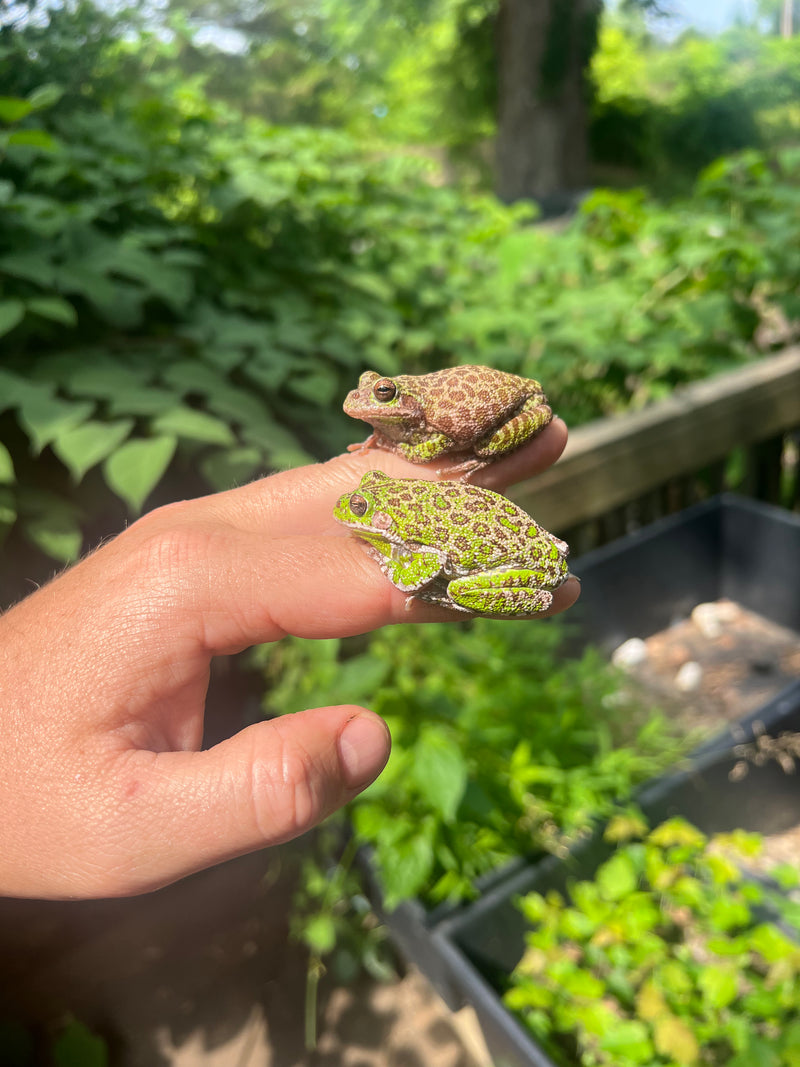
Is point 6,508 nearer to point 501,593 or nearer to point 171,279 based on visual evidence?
point 171,279

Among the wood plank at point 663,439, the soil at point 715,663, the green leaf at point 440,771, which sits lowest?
the soil at point 715,663

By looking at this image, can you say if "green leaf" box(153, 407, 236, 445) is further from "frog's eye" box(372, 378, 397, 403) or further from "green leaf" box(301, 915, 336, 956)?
"green leaf" box(301, 915, 336, 956)

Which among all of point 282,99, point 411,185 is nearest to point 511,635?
point 411,185

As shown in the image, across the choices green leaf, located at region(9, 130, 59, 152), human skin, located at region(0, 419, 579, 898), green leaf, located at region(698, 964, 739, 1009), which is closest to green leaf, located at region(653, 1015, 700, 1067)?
green leaf, located at region(698, 964, 739, 1009)

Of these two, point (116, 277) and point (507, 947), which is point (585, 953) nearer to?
point (507, 947)

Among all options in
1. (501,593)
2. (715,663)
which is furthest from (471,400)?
(715,663)

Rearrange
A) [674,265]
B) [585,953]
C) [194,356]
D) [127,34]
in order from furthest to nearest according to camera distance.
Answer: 1. [674,265]
2. [127,34]
3. [194,356]
4. [585,953]

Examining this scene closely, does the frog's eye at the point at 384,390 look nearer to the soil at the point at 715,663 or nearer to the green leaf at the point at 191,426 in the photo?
the green leaf at the point at 191,426

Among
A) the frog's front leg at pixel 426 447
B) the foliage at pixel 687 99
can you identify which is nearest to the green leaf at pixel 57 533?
the frog's front leg at pixel 426 447
